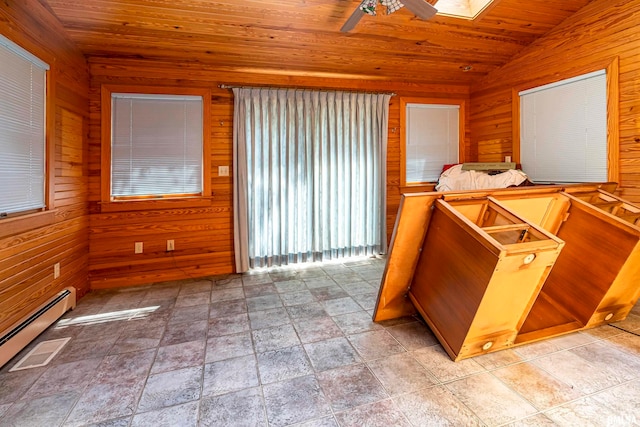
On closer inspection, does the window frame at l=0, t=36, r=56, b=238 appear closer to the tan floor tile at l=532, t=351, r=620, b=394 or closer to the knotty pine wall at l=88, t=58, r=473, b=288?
the knotty pine wall at l=88, t=58, r=473, b=288

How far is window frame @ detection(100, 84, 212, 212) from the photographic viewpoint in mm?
3254

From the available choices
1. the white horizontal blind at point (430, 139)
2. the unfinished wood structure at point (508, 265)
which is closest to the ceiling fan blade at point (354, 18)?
the unfinished wood structure at point (508, 265)

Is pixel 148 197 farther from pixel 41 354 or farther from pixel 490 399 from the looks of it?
pixel 490 399

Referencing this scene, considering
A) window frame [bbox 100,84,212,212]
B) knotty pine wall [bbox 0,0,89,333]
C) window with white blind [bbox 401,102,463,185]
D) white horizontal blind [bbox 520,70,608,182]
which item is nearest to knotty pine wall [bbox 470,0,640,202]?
white horizontal blind [bbox 520,70,608,182]

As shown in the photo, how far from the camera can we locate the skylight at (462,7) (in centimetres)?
301

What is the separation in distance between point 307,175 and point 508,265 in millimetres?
2603

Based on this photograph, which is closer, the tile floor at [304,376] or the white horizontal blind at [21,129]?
the tile floor at [304,376]

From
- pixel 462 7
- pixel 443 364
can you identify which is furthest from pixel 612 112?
pixel 443 364

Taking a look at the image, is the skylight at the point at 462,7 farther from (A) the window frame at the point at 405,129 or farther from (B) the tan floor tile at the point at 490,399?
(B) the tan floor tile at the point at 490,399

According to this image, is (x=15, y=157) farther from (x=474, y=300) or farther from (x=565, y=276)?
(x=565, y=276)

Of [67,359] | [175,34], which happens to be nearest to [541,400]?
[67,359]

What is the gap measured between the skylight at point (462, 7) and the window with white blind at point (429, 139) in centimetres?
127

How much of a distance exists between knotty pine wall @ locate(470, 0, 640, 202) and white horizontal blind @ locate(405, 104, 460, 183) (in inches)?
20.4

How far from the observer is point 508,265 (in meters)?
1.65
